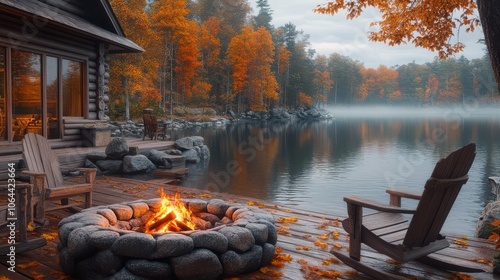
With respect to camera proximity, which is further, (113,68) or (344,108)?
(344,108)

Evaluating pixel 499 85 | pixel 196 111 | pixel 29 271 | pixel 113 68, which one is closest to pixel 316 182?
pixel 499 85

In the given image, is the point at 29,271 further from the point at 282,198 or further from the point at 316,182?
Result: the point at 316,182

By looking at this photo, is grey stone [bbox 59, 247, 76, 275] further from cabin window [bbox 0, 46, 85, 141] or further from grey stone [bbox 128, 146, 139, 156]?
grey stone [bbox 128, 146, 139, 156]

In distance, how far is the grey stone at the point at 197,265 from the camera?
334cm

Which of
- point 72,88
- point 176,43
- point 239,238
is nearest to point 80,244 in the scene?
point 239,238

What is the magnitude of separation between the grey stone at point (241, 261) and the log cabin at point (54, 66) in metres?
6.87

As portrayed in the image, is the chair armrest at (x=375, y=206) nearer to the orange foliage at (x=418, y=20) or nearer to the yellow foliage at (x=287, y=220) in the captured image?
the yellow foliage at (x=287, y=220)

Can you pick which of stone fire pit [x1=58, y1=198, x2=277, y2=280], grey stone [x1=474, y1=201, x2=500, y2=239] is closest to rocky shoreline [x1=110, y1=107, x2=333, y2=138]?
grey stone [x1=474, y1=201, x2=500, y2=239]

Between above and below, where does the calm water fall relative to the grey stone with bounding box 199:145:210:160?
below

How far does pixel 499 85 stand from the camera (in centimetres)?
374

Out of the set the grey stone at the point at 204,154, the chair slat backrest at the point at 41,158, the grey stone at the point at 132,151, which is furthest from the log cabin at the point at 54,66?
the grey stone at the point at 204,154

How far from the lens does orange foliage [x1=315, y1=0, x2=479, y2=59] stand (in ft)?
26.9

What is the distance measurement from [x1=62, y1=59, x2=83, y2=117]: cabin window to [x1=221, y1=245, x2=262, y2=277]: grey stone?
9300mm

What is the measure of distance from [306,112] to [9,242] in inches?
2000
